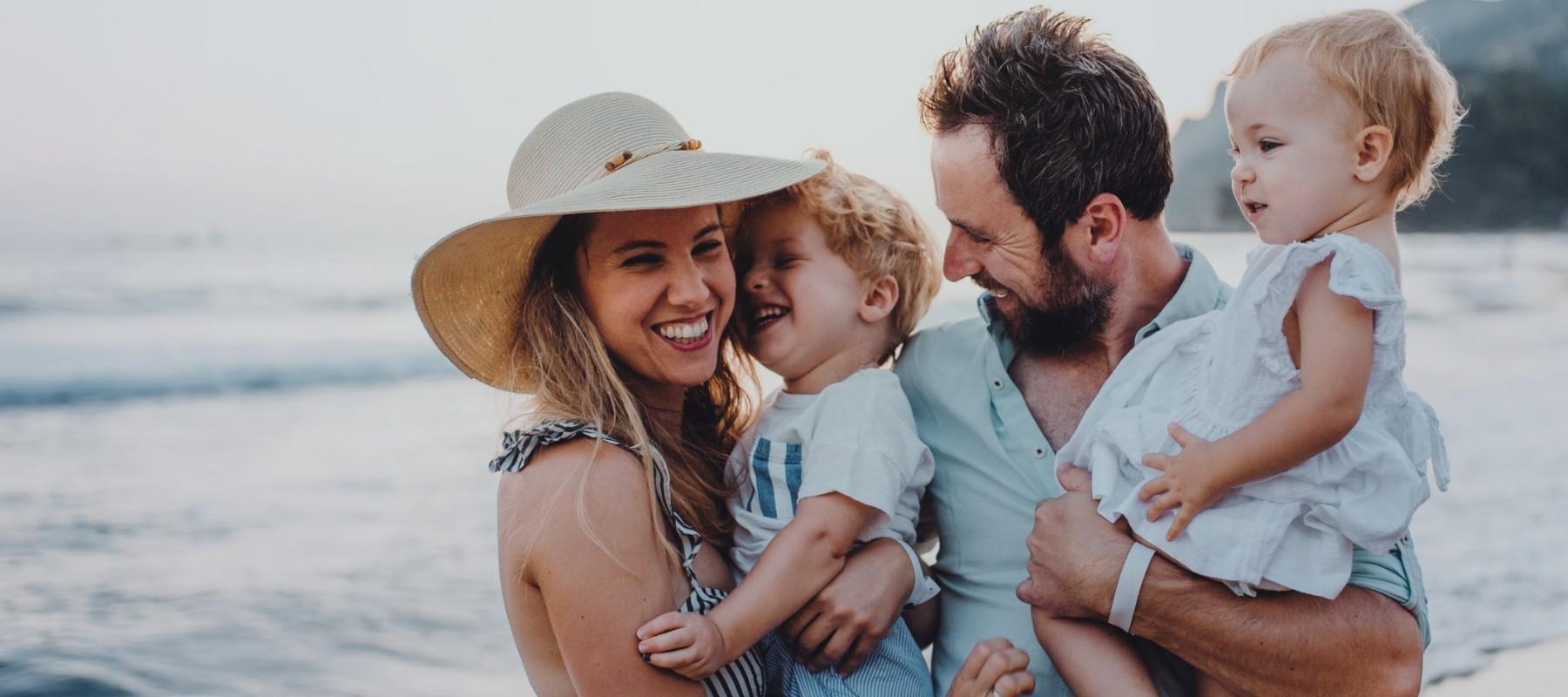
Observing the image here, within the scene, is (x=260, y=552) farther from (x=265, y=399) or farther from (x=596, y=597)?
(x=596, y=597)

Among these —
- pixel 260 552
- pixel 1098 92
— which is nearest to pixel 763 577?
pixel 1098 92

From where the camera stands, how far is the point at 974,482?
9.31ft

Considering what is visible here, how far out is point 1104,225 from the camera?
2959mm

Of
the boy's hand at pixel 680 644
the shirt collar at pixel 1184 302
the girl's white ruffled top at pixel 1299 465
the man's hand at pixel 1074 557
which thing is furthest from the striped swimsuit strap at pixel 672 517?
the shirt collar at pixel 1184 302

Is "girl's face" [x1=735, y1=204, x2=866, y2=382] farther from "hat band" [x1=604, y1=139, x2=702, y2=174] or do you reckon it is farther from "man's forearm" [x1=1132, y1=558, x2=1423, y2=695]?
"man's forearm" [x1=1132, y1=558, x2=1423, y2=695]

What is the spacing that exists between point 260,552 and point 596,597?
6.45 m

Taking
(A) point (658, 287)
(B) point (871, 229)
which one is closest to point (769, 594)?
(A) point (658, 287)

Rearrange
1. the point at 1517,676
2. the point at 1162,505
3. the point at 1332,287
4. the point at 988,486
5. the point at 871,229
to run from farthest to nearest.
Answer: the point at 1517,676
the point at 871,229
the point at 988,486
the point at 1162,505
the point at 1332,287

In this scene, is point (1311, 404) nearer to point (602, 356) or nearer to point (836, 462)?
point (836, 462)

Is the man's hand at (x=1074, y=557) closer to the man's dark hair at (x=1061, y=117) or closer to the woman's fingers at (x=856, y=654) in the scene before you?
the woman's fingers at (x=856, y=654)

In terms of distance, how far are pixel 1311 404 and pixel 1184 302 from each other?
0.84 m

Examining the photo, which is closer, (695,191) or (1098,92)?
(695,191)

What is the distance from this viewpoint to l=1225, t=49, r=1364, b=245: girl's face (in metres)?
2.18

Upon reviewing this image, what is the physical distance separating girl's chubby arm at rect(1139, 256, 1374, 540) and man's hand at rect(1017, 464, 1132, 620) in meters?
0.28
